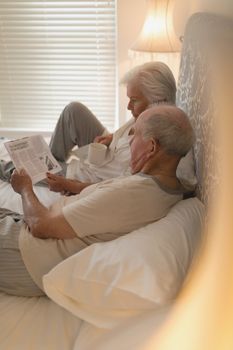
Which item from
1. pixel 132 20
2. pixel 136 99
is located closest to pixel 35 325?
pixel 136 99

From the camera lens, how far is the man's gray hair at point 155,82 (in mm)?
1464

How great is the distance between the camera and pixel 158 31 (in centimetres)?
204

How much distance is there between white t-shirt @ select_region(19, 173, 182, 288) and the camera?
3.12 ft

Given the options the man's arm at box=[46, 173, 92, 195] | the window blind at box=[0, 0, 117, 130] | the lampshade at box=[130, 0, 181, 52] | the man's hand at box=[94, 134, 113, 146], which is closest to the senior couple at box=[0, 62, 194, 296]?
the man's arm at box=[46, 173, 92, 195]

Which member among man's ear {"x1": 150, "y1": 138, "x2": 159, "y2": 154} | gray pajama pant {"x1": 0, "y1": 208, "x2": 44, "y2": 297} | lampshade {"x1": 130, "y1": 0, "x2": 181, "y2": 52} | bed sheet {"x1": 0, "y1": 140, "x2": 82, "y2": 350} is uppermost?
lampshade {"x1": 130, "y1": 0, "x2": 181, "y2": 52}

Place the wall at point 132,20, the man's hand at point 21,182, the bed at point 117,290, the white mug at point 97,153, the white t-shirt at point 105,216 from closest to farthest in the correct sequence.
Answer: the bed at point 117,290 < the white t-shirt at point 105,216 < the man's hand at point 21,182 < the white mug at point 97,153 < the wall at point 132,20

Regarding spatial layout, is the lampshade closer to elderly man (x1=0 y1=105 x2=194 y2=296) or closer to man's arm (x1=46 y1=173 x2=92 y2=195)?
man's arm (x1=46 y1=173 x2=92 y2=195)

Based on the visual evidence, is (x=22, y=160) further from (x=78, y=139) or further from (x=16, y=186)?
(x=78, y=139)

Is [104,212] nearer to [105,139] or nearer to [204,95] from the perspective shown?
[204,95]

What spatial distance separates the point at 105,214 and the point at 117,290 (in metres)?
0.26

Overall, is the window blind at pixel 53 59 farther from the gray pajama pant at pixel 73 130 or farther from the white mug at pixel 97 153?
the white mug at pixel 97 153

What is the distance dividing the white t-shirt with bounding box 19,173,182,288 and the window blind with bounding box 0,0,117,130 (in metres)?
1.86

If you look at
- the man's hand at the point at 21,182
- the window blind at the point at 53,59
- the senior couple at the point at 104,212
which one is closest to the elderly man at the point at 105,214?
the senior couple at the point at 104,212

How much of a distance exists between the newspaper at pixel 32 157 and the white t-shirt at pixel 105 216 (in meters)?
0.52
